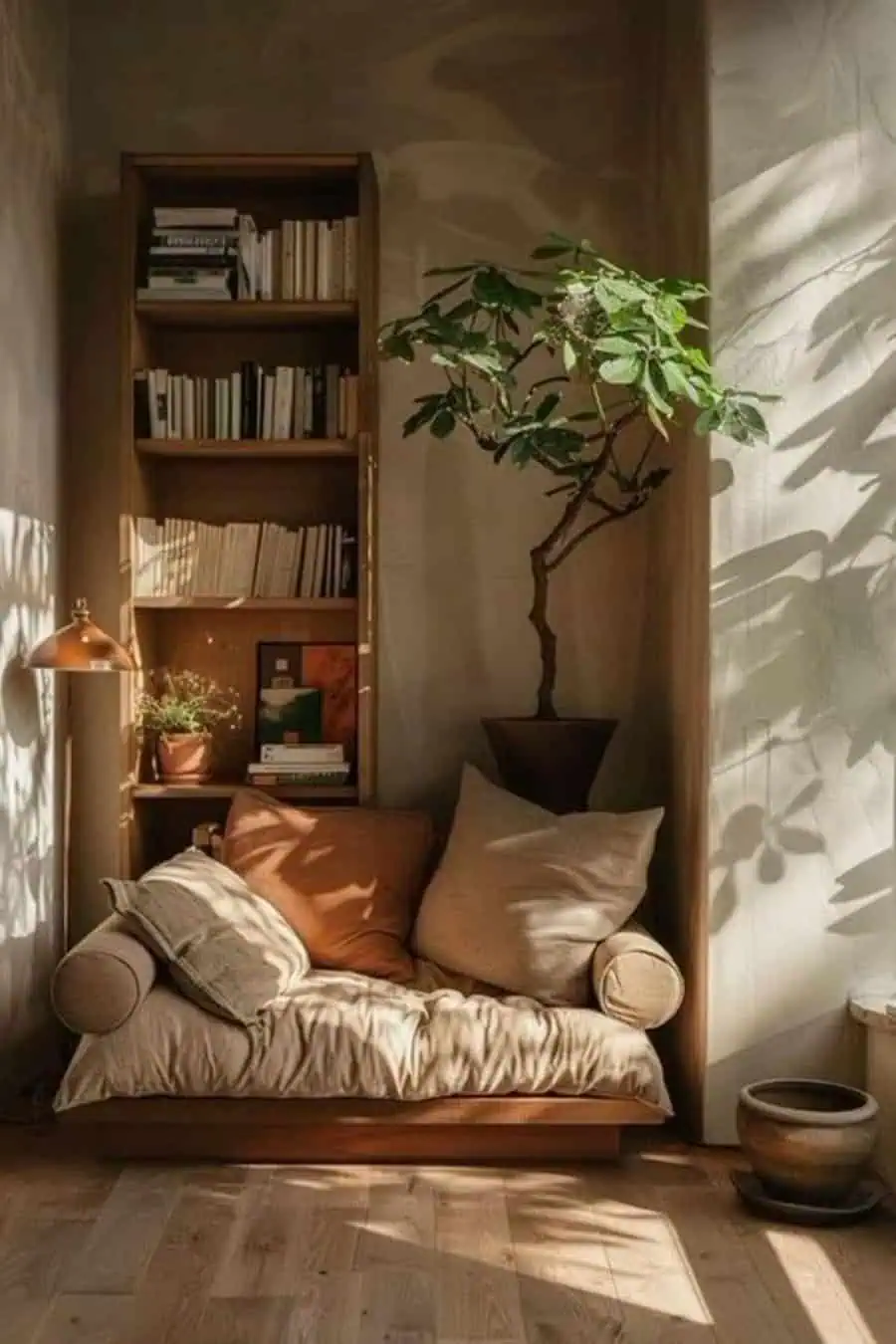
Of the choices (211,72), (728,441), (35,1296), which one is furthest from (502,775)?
(211,72)

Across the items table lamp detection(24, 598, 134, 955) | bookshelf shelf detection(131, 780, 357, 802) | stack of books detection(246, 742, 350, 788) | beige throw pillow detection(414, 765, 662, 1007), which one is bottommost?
beige throw pillow detection(414, 765, 662, 1007)

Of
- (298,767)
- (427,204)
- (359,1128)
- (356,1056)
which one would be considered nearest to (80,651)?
(298,767)

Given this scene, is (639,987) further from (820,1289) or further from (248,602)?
(248,602)

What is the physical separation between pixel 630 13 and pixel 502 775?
2.34 metres

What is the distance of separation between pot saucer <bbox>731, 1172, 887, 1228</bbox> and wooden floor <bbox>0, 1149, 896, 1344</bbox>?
38 mm

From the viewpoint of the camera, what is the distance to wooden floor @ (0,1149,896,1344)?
2965 millimetres

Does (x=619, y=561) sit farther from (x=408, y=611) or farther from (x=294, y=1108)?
(x=294, y=1108)

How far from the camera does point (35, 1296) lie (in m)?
3.07

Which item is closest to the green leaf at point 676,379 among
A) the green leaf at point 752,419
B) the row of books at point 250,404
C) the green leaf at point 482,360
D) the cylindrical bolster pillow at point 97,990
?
the green leaf at point 752,419

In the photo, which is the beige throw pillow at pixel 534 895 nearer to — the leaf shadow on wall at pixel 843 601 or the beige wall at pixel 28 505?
the leaf shadow on wall at pixel 843 601

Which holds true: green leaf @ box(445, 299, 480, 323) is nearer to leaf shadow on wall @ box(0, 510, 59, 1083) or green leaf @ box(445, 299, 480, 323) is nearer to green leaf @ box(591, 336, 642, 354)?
green leaf @ box(591, 336, 642, 354)

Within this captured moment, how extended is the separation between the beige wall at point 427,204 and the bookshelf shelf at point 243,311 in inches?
9.9

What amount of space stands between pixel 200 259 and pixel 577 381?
1.16m

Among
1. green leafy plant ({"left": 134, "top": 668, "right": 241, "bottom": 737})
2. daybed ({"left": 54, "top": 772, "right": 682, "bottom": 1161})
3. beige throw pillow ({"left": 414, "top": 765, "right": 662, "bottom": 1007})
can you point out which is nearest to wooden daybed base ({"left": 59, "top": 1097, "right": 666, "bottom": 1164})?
daybed ({"left": 54, "top": 772, "right": 682, "bottom": 1161})
